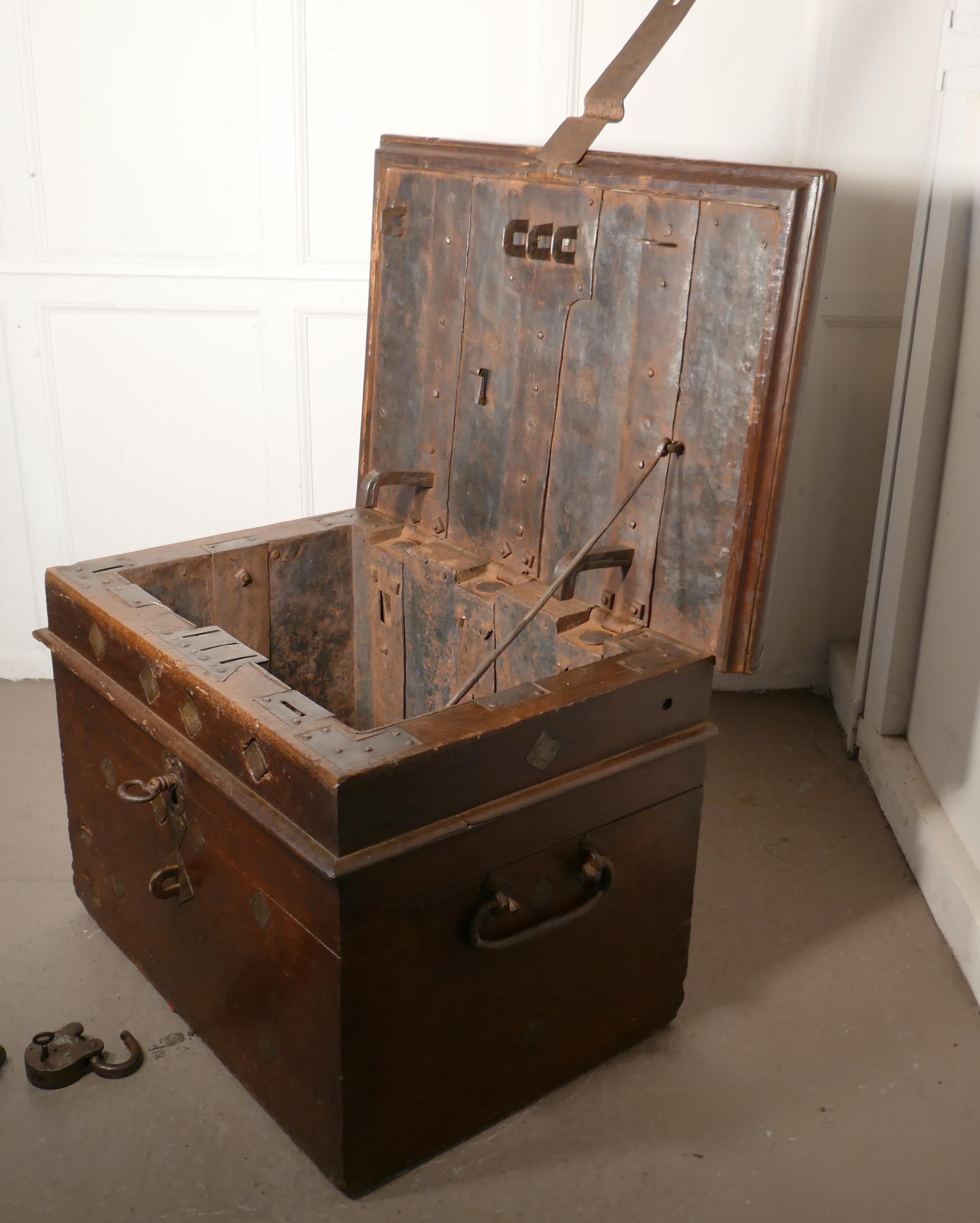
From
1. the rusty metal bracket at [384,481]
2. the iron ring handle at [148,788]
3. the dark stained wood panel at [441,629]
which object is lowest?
the iron ring handle at [148,788]

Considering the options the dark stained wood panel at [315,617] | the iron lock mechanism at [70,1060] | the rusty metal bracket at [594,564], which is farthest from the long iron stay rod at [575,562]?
the iron lock mechanism at [70,1060]

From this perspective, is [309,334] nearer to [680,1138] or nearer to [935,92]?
[935,92]

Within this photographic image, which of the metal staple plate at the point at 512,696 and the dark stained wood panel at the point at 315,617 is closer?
the metal staple plate at the point at 512,696

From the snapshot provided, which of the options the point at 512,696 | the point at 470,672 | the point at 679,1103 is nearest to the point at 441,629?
the point at 470,672

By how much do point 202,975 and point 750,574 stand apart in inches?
42.3

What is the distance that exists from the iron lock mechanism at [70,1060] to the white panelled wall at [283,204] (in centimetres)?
160

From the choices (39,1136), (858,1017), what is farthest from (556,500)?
(39,1136)

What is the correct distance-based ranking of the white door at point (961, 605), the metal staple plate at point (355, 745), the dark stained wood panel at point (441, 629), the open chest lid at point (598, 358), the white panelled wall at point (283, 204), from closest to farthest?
the metal staple plate at point (355, 745)
the open chest lid at point (598, 358)
the dark stained wood panel at point (441, 629)
the white door at point (961, 605)
the white panelled wall at point (283, 204)

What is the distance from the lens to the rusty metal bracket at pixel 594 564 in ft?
6.29

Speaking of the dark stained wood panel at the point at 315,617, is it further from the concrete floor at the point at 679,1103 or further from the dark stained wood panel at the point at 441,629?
the concrete floor at the point at 679,1103

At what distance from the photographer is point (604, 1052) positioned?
2004 millimetres

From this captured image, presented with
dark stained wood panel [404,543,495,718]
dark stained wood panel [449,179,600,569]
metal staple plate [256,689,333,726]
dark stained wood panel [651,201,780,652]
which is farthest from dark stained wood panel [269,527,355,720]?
dark stained wood panel [651,201,780,652]

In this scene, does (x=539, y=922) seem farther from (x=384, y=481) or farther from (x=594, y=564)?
(x=384, y=481)

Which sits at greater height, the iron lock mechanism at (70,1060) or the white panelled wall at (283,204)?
the white panelled wall at (283,204)
